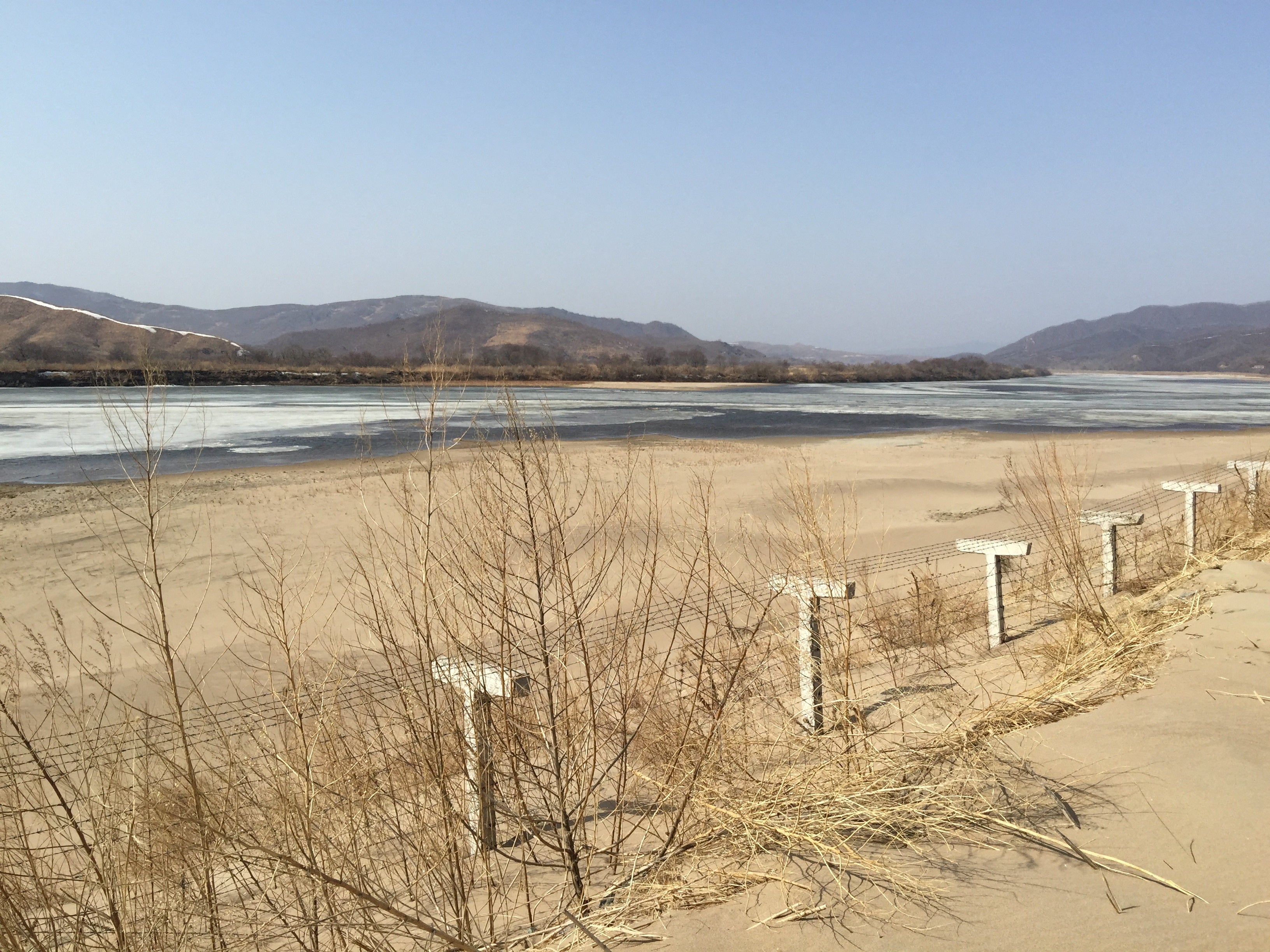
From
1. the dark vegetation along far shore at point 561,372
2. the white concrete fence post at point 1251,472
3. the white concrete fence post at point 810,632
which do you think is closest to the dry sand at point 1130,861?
the white concrete fence post at point 810,632

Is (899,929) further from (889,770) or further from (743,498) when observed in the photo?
(743,498)

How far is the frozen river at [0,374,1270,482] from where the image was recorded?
2647 cm

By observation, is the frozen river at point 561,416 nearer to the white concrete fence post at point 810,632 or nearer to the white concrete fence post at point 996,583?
the white concrete fence post at point 810,632

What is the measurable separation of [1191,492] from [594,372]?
9159 cm

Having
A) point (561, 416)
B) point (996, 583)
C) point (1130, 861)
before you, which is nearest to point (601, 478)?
point (996, 583)

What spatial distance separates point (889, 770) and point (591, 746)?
1.78 metres

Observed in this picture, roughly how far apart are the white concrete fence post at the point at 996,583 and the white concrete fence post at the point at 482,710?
5.03 m

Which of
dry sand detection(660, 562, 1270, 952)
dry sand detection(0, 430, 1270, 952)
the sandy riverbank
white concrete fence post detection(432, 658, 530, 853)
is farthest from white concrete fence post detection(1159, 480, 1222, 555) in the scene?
white concrete fence post detection(432, 658, 530, 853)

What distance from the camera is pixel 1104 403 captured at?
5709 cm

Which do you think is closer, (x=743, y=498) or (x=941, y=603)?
(x=941, y=603)

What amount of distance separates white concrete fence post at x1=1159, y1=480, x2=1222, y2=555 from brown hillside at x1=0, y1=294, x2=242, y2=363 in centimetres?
8586

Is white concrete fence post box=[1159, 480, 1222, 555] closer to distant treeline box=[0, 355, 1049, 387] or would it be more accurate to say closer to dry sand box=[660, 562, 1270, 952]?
dry sand box=[660, 562, 1270, 952]

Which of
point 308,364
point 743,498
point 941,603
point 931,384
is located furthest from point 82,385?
point 931,384

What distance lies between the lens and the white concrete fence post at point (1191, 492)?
Answer: 31.6 feet
